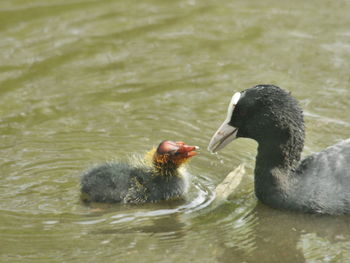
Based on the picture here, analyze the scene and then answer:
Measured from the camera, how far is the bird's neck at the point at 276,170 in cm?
697

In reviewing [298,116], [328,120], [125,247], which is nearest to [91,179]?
[125,247]

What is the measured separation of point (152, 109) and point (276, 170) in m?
2.64

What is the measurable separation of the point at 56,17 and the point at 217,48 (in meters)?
2.96

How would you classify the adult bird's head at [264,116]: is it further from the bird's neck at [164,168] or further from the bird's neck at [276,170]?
the bird's neck at [164,168]

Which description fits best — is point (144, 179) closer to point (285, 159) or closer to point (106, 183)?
point (106, 183)

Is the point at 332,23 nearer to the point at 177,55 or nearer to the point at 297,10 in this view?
the point at 297,10

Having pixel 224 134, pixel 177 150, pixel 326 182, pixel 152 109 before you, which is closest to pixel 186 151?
pixel 177 150

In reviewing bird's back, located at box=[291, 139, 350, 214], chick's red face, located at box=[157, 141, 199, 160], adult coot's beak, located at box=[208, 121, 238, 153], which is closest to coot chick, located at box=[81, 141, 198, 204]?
chick's red face, located at box=[157, 141, 199, 160]

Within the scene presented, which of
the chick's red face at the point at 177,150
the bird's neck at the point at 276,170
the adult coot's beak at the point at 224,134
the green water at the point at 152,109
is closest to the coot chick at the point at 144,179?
the chick's red face at the point at 177,150

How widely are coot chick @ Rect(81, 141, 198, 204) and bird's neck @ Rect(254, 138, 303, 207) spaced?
671 mm

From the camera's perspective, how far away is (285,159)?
23.0 ft

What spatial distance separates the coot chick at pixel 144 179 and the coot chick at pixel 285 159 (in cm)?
47

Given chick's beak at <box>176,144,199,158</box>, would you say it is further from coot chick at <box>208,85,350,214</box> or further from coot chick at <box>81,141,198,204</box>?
coot chick at <box>208,85,350,214</box>

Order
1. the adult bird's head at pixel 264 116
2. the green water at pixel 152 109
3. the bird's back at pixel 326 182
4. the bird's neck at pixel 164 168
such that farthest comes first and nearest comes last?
the bird's neck at pixel 164 168, the adult bird's head at pixel 264 116, the bird's back at pixel 326 182, the green water at pixel 152 109
